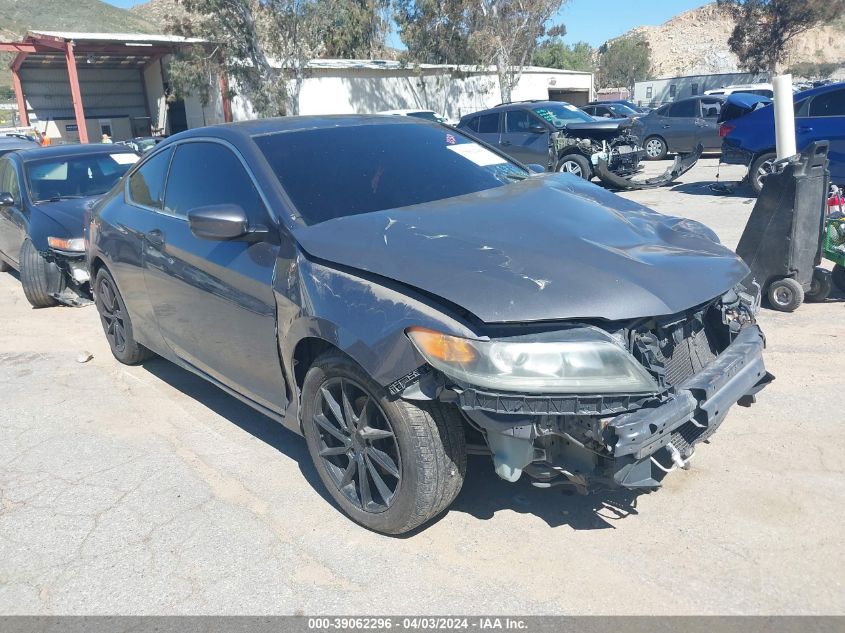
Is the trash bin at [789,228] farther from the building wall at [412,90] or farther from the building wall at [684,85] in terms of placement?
the building wall at [684,85]

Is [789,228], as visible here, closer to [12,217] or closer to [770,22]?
[12,217]

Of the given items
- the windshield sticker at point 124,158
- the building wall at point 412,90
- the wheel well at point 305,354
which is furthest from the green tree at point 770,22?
the wheel well at point 305,354

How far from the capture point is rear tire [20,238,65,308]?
738 cm

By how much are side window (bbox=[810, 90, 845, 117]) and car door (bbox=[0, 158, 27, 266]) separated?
10.8 metres

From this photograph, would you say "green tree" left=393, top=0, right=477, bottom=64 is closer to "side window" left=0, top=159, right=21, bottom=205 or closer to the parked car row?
"side window" left=0, top=159, right=21, bottom=205

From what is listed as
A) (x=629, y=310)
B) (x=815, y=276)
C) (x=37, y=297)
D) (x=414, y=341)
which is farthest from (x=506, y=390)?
(x=37, y=297)

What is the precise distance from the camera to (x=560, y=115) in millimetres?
14406

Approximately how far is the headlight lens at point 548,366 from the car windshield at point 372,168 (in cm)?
116

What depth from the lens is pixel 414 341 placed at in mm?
2656

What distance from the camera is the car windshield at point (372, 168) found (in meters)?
3.52

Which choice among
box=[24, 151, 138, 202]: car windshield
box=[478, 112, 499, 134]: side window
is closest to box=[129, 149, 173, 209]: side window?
box=[24, 151, 138, 202]: car windshield

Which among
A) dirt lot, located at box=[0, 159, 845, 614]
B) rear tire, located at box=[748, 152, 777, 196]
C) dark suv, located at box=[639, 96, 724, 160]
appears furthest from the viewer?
dark suv, located at box=[639, 96, 724, 160]

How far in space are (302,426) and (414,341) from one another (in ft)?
3.34

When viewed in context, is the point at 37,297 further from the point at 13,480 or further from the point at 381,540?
the point at 381,540
